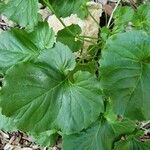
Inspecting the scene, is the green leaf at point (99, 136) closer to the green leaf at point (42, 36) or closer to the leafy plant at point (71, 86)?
the leafy plant at point (71, 86)

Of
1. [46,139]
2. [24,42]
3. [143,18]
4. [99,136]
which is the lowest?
[46,139]

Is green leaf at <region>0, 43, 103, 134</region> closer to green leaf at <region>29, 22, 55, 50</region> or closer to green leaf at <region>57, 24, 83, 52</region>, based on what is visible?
green leaf at <region>29, 22, 55, 50</region>

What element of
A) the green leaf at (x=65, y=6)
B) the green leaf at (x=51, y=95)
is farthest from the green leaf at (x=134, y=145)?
the green leaf at (x=65, y=6)

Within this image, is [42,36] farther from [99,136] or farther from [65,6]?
[99,136]

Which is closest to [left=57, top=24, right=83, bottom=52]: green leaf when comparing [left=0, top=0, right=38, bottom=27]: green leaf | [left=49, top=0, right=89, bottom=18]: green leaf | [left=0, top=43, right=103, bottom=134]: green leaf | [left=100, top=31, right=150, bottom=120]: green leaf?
[left=49, top=0, right=89, bottom=18]: green leaf

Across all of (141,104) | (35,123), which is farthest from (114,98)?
(35,123)

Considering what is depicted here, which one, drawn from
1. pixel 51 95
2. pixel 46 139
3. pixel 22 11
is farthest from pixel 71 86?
pixel 46 139

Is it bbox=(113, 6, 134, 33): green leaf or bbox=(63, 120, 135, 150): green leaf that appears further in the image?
bbox=(113, 6, 134, 33): green leaf

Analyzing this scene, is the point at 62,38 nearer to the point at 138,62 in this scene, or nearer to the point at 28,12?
the point at 28,12
